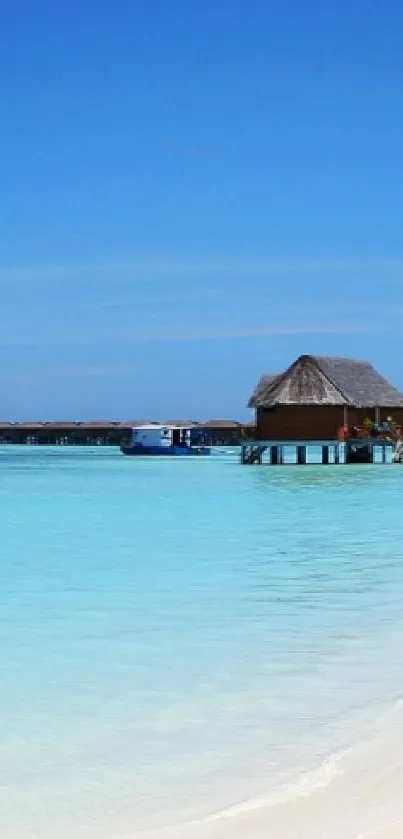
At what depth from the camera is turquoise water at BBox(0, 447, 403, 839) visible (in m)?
5.50

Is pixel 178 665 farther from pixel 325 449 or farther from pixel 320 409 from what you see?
pixel 325 449

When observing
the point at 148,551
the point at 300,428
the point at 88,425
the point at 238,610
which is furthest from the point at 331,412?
the point at 88,425

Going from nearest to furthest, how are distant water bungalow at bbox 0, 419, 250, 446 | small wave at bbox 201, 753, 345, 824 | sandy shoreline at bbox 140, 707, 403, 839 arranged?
sandy shoreline at bbox 140, 707, 403, 839 → small wave at bbox 201, 753, 345, 824 → distant water bungalow at bbox 0, 419, 250, 446

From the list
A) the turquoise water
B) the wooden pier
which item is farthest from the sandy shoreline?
the wooden pier

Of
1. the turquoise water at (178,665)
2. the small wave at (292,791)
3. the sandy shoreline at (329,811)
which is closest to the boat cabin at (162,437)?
the turquoise water at (178,665)

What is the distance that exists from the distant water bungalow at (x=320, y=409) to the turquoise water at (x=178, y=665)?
2703cm

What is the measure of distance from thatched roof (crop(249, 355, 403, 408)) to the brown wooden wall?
0.40m

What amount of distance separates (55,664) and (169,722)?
5.70 ft

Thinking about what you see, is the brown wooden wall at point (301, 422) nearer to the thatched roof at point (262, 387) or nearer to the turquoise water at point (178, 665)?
the thatched roof at point (262, 387)

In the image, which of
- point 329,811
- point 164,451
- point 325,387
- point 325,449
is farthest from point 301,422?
point 329,811

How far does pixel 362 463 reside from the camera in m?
51.8

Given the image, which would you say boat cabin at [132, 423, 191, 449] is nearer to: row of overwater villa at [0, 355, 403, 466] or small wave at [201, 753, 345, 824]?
row of overwater villa at [0, 355, 403, 466]

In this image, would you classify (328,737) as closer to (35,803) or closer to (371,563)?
(35,803)

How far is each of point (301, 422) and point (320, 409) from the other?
80 cm
